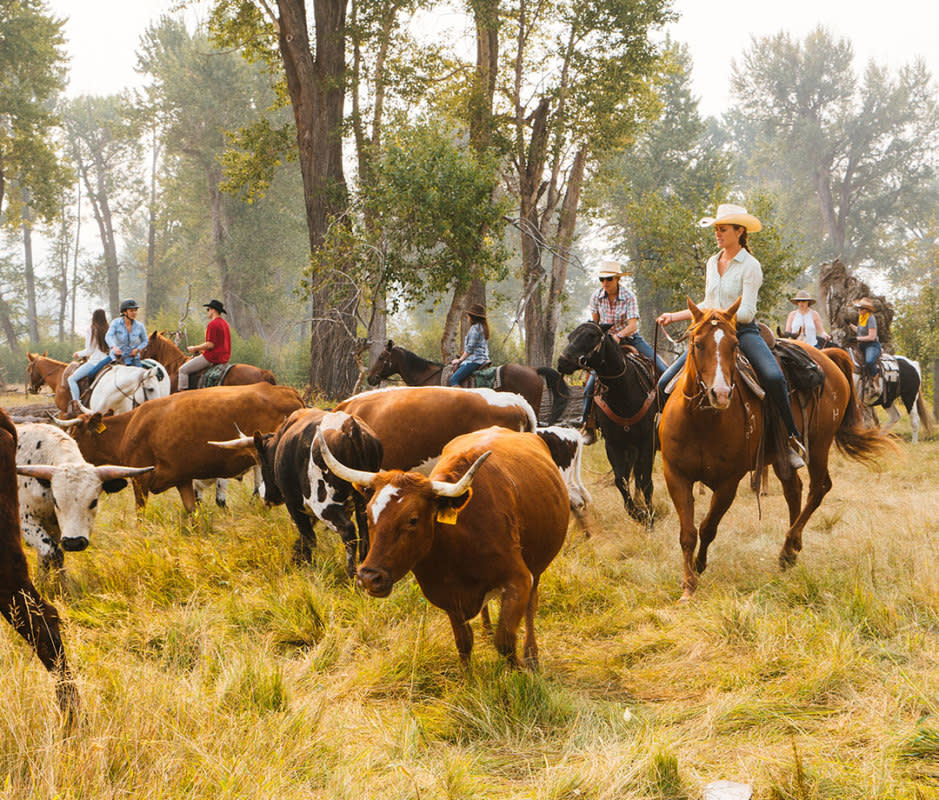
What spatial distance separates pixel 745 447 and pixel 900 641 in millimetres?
1888

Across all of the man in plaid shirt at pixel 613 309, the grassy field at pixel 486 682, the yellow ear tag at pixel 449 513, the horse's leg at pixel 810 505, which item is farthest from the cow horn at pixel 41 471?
the horse's leg at pixel 810 505

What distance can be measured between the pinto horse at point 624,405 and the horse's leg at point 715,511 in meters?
1.67

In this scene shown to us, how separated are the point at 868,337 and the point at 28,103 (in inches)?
1091

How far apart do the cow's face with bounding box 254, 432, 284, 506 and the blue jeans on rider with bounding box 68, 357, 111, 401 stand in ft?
19.8

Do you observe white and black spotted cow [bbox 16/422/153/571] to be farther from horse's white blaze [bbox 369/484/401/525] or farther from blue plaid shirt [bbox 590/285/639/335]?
blue plaid shirt [bbox 590/285/639/335]

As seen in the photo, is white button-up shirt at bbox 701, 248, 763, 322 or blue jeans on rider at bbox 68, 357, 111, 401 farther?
blue jeans on rider at bbox 68, 357, 111, 401

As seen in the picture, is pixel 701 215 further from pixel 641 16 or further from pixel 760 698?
pixel 760 698

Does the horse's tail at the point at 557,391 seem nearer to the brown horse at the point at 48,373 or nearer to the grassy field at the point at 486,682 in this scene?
the grassy field at the point at 486,682

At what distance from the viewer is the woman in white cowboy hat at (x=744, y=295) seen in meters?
6.19

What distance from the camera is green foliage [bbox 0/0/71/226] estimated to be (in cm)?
2611

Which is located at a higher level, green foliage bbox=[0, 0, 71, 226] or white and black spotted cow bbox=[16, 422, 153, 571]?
green foliage bbox=[0, 0, 71, 226]

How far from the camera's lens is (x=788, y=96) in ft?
174

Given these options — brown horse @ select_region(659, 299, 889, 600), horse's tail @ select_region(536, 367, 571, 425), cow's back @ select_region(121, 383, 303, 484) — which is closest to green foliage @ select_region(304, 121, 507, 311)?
horse's tail @ select_region(536, 367, 571, 425)

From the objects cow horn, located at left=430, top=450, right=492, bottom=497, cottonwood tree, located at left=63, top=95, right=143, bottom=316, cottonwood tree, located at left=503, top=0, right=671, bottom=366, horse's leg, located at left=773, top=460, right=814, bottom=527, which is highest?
cottonwood tree, located at left=63, top=95, right=143, bottom=316
